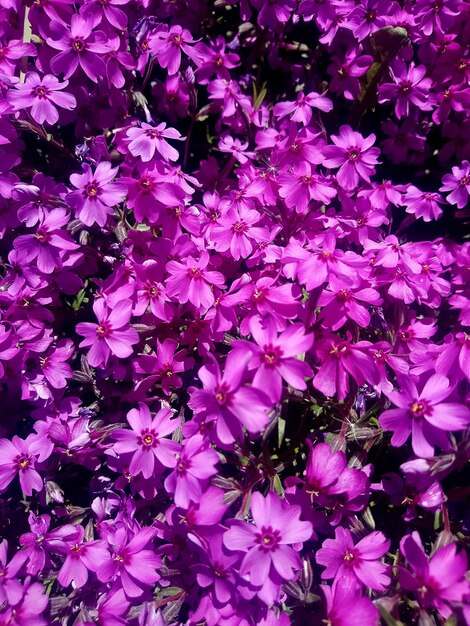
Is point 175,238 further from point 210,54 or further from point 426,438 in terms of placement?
point 426,438

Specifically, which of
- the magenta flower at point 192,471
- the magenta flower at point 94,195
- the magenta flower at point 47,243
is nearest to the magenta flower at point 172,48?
the magenta flower at point 94,195

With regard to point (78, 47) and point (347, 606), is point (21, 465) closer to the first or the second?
point (347, 606)

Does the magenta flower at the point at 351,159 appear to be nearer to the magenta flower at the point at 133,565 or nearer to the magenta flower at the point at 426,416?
the magenta flower at the point at 426,416

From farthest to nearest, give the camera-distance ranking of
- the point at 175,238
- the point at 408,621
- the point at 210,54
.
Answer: the point at 210,54 → the point at 175,238 → the point at 408,621

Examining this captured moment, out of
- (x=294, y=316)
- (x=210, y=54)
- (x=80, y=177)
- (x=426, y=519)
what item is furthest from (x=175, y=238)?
(x=426, y=519)

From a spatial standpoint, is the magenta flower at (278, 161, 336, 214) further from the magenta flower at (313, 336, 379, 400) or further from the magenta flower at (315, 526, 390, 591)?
the magenta flower at (315, 526, 390, 591)

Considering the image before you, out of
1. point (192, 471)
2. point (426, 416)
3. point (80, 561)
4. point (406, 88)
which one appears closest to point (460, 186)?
point (406, 88)
